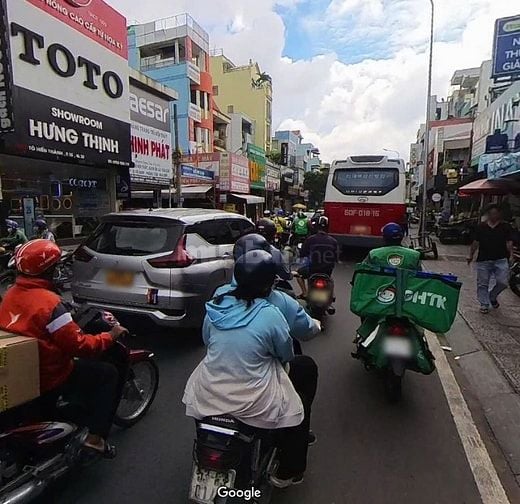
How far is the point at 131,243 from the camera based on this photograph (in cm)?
467

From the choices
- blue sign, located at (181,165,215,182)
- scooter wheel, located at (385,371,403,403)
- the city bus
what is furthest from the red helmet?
blue sign, located at (181,165,215,182)

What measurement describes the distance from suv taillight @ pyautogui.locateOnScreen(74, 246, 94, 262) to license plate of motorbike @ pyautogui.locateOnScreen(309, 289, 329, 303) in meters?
3.06

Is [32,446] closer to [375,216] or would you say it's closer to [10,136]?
[10,136]

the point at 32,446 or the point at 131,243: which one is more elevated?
the point at 131,243

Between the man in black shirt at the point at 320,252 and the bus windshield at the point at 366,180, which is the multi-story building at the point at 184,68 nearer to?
the bus windshield at the point at 366,180

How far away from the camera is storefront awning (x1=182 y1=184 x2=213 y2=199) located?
2138cm

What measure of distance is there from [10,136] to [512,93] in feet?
39.5

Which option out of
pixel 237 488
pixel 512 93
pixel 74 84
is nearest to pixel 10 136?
pixel 74 84

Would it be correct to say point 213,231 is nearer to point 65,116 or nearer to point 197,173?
point 65,116

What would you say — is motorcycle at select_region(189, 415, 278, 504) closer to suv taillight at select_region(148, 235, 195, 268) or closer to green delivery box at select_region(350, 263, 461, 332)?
green delivery box at select_region(350, 263, 461, 332)

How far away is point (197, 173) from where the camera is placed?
780 inches

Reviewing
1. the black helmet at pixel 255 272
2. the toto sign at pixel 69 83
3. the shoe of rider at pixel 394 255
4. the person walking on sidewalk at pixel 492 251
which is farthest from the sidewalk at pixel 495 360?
the toto sign at pixel 69 83

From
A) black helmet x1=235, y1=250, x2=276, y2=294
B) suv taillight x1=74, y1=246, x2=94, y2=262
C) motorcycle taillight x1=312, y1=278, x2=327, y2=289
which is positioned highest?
black helmet x1=235, y1=250, x2=276, y2=294

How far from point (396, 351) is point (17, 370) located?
2833 millimetres
